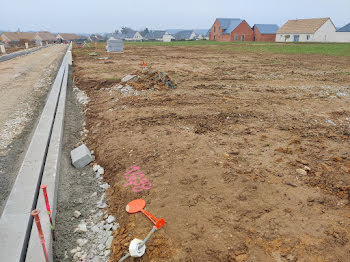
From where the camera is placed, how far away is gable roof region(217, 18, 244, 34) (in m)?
55.8

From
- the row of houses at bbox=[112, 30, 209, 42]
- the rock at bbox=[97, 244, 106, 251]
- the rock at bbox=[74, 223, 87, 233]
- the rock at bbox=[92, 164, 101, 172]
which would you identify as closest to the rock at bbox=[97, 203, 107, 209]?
the rock at bbox=[74, 223, 87, 233]

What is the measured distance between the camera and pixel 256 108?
6922mm

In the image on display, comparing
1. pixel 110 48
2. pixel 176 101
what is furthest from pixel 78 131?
pixel 110 48

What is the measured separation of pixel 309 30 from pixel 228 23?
18668 millimetres

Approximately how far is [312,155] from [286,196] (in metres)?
1.53

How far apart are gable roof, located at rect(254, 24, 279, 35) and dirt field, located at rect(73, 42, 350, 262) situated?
5328cm

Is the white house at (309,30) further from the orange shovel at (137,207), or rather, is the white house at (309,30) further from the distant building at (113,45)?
the orange shovel at (137,207)

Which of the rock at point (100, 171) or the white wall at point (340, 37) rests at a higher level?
the white wall at point (340, 37)

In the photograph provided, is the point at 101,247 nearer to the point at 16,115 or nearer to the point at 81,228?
the point at 81,228

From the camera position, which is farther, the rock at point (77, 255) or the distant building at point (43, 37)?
the distant building at point (43, 37)

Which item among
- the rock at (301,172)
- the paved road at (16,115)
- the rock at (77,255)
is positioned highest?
the paved road at (16,115)

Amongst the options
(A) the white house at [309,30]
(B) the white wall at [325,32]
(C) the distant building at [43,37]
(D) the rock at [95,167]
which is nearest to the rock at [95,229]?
(D) the rock at [95,167]

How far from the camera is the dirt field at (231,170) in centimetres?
265

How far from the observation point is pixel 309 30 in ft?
156
